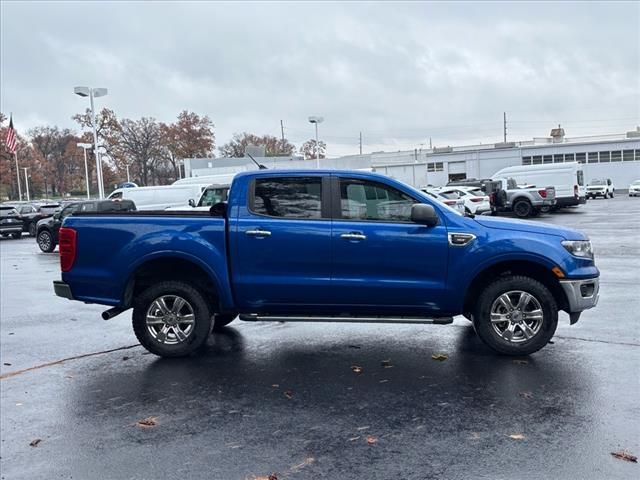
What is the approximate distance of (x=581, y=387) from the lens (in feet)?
17.2

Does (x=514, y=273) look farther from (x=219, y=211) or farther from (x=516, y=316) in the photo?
(x=219, y=211)

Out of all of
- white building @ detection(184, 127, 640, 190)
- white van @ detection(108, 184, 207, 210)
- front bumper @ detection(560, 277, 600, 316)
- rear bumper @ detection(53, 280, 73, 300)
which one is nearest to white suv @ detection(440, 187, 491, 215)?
white van @ detection(108, 184, 207, 210)

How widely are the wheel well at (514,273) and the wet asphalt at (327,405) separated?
58cm

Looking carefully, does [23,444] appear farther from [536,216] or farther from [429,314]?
[536,216]

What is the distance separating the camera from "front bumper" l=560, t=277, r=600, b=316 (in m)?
6.02

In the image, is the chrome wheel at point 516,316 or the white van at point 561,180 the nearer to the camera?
the chrome wheel at point 516,316

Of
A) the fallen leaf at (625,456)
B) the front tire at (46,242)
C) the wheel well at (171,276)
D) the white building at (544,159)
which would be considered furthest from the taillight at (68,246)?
Result: the white building at (544,159)

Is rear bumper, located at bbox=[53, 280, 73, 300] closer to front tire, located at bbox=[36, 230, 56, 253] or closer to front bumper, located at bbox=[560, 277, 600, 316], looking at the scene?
front bumper, located at bbox=[560, 277, 600, 316]

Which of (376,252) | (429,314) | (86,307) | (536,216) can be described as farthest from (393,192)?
(536,216)

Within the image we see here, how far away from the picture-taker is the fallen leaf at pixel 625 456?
3.86m

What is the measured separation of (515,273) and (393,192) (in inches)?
60.3

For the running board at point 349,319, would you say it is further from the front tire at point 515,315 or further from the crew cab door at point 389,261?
the front tire at point 515,315

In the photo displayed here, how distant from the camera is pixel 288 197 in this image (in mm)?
6426

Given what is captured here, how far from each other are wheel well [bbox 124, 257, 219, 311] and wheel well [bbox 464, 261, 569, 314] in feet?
8.89
